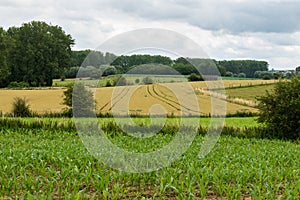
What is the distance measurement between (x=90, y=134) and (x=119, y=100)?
4.29m

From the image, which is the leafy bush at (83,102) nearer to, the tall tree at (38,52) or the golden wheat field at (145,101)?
the golden wheat field at (145,101)

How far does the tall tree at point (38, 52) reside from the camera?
68.6 meters

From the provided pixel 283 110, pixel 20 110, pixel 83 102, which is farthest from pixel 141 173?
pixel 20 110

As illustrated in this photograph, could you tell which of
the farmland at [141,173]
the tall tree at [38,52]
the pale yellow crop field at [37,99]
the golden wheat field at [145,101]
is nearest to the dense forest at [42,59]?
the tall tree at [38,52]

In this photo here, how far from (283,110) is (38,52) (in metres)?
55.2

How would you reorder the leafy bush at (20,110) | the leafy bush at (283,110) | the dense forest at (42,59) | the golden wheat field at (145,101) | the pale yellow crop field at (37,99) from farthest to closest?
the dense forest at (42,59) < the pale yellow crop field at (37,99) < the leafy bush at (20,110) < the golden wheat field at (145,101) < the leafy bush at (283,110)

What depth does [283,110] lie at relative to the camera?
22.5 metres

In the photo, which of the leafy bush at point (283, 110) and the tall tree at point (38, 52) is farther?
the tall tree at point (38, 52)

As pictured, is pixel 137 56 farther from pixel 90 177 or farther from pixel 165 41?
pixel 90 177

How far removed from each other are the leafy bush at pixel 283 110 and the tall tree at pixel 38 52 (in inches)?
1996

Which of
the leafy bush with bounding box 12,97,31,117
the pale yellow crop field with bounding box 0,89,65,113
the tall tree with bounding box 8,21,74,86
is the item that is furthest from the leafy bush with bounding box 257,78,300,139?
the tall tree with bounding box 8,21,74,86

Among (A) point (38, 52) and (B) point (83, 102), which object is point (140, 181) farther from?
(A) point (38, 52)

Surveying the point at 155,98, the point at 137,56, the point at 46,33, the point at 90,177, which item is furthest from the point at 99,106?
the point at 46,33

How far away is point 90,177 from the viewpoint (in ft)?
28.8
